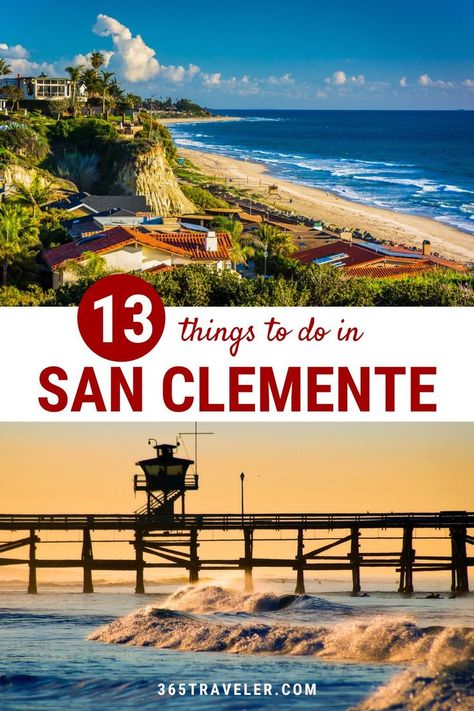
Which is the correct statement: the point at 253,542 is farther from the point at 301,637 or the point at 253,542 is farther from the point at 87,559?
the point at 301,637

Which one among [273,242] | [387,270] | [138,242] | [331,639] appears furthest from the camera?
[273,242]

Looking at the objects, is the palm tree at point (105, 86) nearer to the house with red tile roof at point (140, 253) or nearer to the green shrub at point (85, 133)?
the green shrub at point (85, 133)

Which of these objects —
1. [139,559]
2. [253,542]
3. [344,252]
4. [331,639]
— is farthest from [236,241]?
[331,639]

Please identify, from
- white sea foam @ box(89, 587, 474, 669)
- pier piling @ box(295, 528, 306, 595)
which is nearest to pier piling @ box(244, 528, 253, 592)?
pier piling @ box(295, 528, 306, 595)

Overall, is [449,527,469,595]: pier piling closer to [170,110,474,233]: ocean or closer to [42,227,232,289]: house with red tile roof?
[42,227,232,289]: house with red tile roof

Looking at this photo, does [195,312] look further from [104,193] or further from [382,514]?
[104,193]

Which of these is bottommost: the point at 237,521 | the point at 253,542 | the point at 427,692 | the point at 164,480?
the point at 253,542
